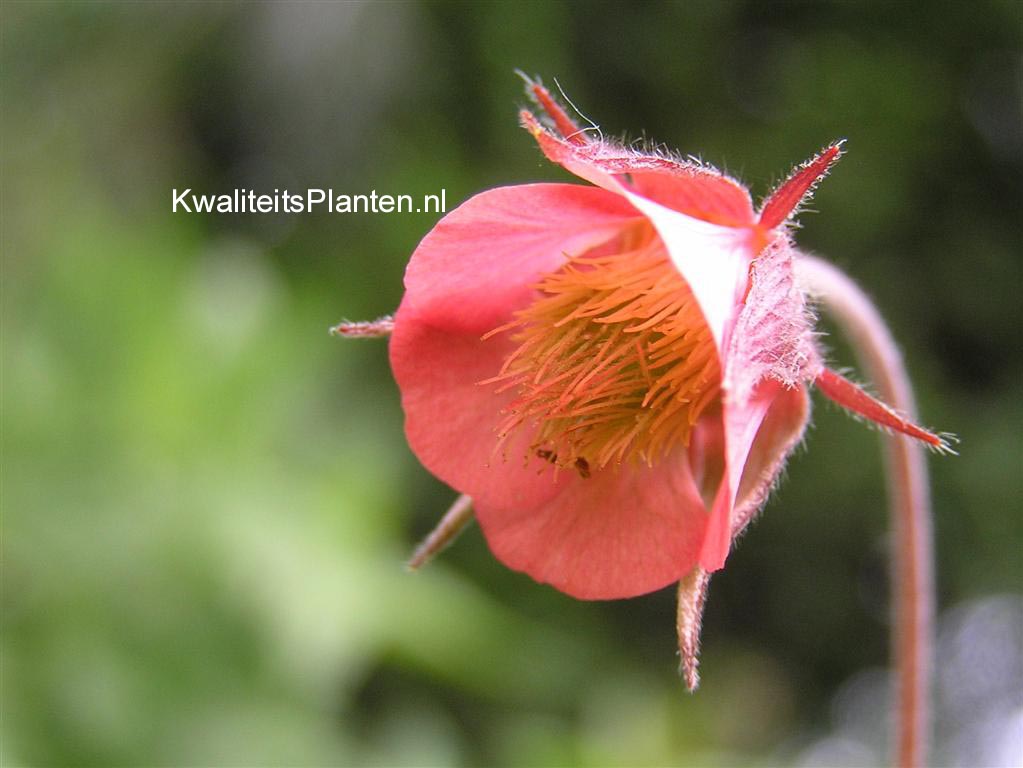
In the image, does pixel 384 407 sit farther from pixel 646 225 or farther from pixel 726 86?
pixel 646 225

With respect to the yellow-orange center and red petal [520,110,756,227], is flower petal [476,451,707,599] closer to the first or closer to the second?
the yellow-orange center

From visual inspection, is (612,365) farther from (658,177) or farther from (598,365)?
(658,177)

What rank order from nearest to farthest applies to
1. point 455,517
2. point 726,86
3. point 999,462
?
point 455,517, point 999,462, point 726,86

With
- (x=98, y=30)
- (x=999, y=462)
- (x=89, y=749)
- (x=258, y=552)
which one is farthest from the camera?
(x=98, y=30)

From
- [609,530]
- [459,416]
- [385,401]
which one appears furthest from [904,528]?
[385,401]

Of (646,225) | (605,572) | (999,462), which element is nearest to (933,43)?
(999,462)

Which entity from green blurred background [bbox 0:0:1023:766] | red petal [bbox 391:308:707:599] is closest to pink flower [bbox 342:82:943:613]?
red petal [bbox 391:308:707:599]

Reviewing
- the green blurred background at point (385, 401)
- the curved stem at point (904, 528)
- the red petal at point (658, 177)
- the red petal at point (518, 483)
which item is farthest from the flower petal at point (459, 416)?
the green blurred background at point (385, 401)
